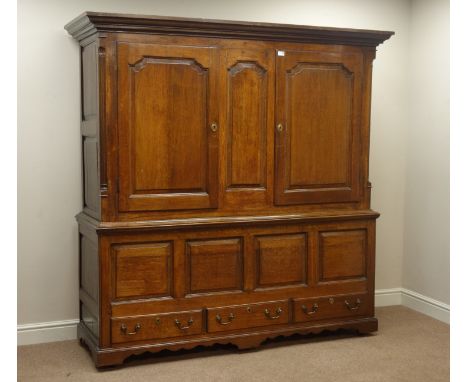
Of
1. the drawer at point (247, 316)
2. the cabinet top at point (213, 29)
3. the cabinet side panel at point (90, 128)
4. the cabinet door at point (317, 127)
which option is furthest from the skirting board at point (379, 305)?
the cabinet top at point (213, 29)

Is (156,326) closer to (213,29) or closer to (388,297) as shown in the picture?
(213,29)

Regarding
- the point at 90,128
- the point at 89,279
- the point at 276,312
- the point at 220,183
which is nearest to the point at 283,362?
the point at 276,312

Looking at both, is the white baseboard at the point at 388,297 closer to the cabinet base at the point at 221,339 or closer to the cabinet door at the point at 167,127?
the cabinet base at the point at 221,339

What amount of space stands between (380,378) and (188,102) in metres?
1.79

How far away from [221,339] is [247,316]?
0.67 ft

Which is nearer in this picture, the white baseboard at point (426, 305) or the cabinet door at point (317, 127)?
the cabinet door at point (317, 127)

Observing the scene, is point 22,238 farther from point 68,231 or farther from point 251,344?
point 251,344

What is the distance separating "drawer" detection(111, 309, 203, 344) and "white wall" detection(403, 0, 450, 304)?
Answer: 182 centimetres

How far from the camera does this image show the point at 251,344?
362 cm

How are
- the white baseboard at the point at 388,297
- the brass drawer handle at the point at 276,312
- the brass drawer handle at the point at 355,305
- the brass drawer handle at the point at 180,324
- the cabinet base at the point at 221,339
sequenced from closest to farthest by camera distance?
1. the cabinet base at the point at 221,339
2. the brass drawer handle at the point at 180,324
3. the brass drawer handle at the point at 276,312
4. the brass drawer handle at the point at 355,305
5. the white baseboard at the point at 388,297

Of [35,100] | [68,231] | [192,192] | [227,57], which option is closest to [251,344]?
[192,192]

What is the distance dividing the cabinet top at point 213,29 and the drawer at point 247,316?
5.06 ft

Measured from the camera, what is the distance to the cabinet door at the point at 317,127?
3.68 meters
